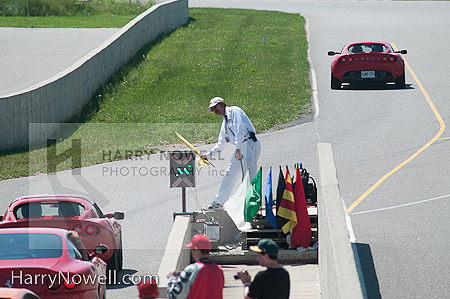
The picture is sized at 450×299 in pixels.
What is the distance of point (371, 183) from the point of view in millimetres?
14656

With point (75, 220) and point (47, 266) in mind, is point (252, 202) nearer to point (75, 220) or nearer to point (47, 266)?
point (75, 220)

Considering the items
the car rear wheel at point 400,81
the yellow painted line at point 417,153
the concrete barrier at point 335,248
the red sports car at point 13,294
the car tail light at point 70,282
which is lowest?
the car tail light at point 70,282

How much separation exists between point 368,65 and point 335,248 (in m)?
14.6

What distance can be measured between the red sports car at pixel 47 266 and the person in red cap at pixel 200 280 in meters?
1.90

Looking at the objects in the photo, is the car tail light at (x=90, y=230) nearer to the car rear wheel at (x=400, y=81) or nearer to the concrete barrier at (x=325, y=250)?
the concrete barrier at (x=325, y=250)

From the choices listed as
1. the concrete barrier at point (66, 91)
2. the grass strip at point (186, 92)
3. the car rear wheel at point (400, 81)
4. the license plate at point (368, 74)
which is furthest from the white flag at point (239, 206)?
the car rear wheel at point (400, 81)

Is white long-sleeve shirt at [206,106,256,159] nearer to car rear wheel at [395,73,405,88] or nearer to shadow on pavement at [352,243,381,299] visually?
shadow on pavement at [352,243,381,299]

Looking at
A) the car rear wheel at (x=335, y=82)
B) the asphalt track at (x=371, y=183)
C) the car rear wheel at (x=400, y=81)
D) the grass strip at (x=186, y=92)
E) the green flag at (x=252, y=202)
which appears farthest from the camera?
the car rear wheel at (x=335, y=82)

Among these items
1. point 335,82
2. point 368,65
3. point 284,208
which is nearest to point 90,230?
point 284,208

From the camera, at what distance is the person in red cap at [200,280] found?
5.64 m

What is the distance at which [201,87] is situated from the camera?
25.6 metres

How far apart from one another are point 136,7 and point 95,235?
3478cm

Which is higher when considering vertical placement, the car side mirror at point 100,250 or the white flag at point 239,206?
the white flag at point 239,206

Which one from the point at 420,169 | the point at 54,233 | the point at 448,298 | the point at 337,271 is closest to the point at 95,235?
the point at 54,233
